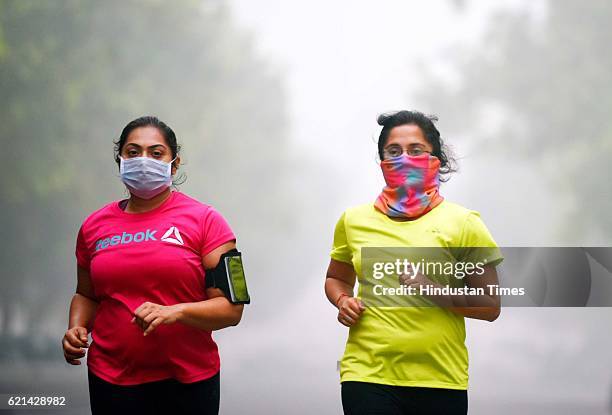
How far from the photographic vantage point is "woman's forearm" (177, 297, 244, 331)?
79.0 inches

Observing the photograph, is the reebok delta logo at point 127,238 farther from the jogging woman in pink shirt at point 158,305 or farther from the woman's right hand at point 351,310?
the woman's right hand at point 351,310

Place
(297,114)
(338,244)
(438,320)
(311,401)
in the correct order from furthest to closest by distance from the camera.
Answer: (297,114) → (311,401) → (338,244) → (438,320)

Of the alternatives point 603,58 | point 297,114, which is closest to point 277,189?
point 297,114

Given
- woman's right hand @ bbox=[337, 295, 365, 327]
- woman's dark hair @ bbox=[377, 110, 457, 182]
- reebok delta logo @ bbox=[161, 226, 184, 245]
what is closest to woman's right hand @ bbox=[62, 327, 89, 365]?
reebok delta logo @ bbox=[161, 226, 184, 245]

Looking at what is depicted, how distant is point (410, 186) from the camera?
7.23ft

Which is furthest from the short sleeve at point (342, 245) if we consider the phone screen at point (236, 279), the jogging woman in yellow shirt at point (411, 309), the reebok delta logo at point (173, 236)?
the reebok delta logo at point (173, 236)

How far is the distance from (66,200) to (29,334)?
0.71 m

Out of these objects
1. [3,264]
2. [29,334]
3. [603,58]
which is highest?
[603,58]

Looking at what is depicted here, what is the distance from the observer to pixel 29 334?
4.12 m

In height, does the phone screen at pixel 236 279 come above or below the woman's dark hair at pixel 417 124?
below

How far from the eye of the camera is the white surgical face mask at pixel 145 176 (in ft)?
7.19

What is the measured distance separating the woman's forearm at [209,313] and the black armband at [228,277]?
2 centimetres

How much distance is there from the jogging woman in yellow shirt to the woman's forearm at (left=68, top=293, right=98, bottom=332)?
70 centimetres

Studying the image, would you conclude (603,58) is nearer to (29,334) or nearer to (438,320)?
(438,320)
